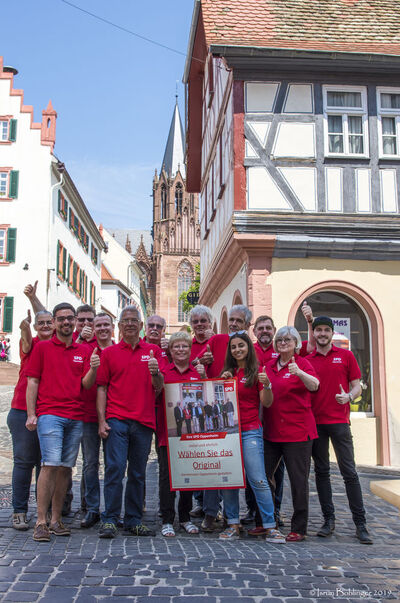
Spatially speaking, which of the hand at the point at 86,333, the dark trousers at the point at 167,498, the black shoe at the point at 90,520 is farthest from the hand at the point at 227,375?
the black shoe at the point at 90,520

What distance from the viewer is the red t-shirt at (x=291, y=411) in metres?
5.26

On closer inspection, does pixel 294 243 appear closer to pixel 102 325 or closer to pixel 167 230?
pixel 102 325

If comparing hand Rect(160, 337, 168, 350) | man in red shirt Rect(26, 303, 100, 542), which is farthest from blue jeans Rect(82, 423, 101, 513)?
hand Rect(160, 337, 168, 350)

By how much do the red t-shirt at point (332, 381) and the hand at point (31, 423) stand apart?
239cm

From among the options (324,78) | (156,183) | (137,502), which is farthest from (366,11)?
(156,183)

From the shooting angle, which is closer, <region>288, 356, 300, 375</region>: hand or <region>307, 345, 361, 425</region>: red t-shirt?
<region>288, 356, 300, 375</region>: hand

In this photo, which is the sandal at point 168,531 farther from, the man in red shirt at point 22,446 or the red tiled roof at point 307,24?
the red tiled roof at point 307,24

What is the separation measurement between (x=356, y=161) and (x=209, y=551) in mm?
8329

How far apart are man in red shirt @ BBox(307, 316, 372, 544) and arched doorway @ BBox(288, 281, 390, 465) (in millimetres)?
5207

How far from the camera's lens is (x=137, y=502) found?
17.1ft

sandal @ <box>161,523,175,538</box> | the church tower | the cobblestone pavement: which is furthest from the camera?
the church tower

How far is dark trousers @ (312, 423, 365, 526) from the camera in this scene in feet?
17.9

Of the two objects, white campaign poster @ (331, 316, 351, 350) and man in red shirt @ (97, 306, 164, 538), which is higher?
white campaign poster @ (331, 316, 351, 350)

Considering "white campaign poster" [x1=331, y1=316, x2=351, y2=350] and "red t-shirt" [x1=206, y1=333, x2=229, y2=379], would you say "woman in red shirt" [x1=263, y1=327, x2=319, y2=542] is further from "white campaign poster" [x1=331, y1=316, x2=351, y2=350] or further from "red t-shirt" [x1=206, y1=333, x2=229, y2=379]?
"white campaign poster" [x1=331, y1=316, x2=351, y2=350]
